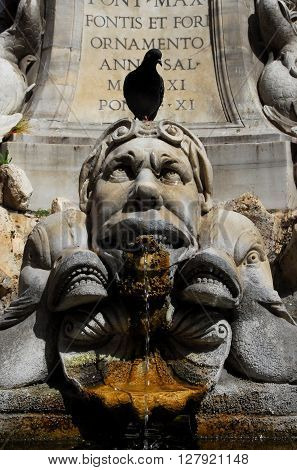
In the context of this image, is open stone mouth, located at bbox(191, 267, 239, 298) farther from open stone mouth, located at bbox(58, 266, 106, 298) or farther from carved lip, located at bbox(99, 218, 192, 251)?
open stone mouth, located at bbox(58, 266, 106, 298)

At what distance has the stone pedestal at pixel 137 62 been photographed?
10875 millimetres

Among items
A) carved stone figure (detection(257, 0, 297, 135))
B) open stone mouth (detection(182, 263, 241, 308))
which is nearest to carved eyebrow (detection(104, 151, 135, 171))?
open stone mouth (detection(182, 263, 241, 308))

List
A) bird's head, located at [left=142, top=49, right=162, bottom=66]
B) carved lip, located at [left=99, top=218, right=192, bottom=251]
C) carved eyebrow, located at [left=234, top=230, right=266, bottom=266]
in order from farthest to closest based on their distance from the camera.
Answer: bird's head, located at [left=142, top=49, right=162, bottom=66]
carved eyebrow, located at [left=234, top=230, right=266, bottom=266]
carved lip, located at [left=99, top=218, right=192, bottom=251]

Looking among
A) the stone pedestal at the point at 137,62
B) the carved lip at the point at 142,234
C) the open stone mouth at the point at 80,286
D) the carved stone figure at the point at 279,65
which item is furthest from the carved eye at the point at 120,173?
the carved stone figure at the point at 279,65

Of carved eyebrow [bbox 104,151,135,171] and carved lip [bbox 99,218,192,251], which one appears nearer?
carved lip [bbox 99,218,192,251]

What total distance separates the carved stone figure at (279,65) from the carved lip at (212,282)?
5.03 metres

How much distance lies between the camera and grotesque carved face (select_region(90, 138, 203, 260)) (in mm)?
6270

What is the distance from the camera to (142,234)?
6215 millimetres

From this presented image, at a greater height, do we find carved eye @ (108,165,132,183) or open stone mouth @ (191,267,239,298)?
carved eye @ (108,165,132,183)

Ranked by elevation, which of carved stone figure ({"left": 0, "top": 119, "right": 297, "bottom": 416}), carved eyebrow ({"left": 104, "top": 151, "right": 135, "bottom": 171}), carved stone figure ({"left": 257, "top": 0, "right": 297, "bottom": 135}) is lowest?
carved stone figure ({"left": 0, "top": 119, "right": 297, "bottom": 416})

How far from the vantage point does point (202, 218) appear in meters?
6.70

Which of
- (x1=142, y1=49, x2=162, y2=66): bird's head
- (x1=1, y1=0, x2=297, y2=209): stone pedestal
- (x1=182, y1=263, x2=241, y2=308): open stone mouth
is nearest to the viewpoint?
(x1=182, y1=263, x2=241, y2=308): open stone mouth

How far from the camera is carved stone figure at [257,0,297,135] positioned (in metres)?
10.9

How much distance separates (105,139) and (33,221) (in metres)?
3.07
